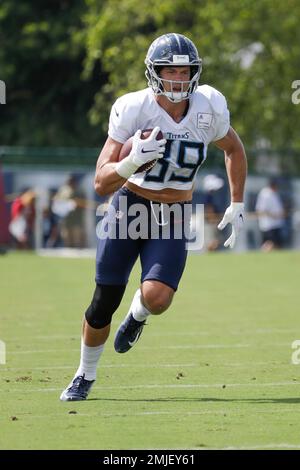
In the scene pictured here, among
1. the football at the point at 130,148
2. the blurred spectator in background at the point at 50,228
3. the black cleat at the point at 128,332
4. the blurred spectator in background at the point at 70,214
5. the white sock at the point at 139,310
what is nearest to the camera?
the football at the point at 130,148

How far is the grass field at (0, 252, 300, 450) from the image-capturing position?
5.37 metres

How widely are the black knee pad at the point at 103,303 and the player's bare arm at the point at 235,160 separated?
3.38 ft

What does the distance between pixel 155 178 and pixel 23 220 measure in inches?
643

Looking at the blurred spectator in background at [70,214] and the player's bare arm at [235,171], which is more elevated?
the blurred spectator in background at [70,214]

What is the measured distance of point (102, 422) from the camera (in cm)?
568

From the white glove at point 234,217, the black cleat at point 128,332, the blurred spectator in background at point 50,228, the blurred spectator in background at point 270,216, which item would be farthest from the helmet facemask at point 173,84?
the blurred spectator in background at point 270,216

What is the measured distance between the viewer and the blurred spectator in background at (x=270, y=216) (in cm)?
2305

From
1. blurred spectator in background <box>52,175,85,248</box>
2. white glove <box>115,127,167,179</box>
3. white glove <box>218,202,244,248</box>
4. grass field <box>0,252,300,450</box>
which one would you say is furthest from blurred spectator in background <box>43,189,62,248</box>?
white glove <box>115,127,167,179</box>

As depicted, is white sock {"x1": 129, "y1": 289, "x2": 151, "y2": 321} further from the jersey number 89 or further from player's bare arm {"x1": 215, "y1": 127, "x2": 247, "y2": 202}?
player's bare arm {"x1": 215, "y1": 127, "x2": 247, "y2": 202}

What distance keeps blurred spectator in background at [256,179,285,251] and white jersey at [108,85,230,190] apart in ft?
54.0

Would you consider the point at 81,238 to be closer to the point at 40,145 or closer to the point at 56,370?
the point at 40,145

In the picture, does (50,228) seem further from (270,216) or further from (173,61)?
(173,61)

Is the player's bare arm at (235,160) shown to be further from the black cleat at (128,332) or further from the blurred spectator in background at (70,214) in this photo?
the blurred spectator in background at (70,214)

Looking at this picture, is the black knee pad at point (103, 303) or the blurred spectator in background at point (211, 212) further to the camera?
the blurred spectator in background at point (211, 212)
